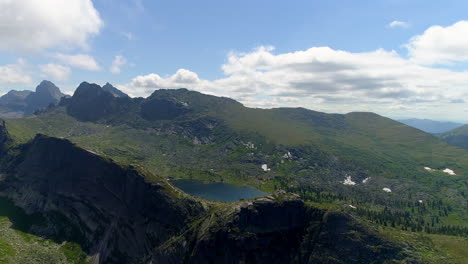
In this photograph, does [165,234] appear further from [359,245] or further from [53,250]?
[359,245]

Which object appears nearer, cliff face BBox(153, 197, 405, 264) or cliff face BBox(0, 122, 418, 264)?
cliff face BBox(153, 197, 405, 264)

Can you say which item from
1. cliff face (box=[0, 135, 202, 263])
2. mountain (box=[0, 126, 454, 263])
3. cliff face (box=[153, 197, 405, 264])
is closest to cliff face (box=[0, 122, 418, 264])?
cliff face (box=[153, 197, 405, 264])

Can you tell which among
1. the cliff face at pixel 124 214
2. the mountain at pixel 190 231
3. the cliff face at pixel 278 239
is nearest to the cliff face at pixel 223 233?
the cliff face at pixel 278 239

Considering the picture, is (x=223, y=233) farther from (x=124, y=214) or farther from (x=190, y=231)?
(x=124, y=214)

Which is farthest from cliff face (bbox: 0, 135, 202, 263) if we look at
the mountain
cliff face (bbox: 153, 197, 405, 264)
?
cliff face (bbox: 153, 197, 405, 264)

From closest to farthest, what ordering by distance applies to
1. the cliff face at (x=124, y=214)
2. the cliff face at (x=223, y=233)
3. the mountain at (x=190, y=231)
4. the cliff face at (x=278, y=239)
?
1. the cliff face at (x=278, y=239)
2. the cliff face at (x=223, y=233)
3. the mountain at (x=190, y=231)
4. the cliff face at (x=124, y=214)

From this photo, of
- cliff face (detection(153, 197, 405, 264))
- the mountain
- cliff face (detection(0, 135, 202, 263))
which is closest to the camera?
cliff face (detection(153, 197, 405, 264))

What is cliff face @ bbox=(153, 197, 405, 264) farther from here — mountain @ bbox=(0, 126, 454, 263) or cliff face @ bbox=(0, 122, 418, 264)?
mountain @ bbox=(0, 126, 454, 263)

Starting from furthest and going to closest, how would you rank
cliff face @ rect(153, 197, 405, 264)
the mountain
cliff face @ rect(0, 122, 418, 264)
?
the mountain → cliff face @ rect(0, 122, 418, 264) → cliff face @ rect(153, 197, 405, 264)

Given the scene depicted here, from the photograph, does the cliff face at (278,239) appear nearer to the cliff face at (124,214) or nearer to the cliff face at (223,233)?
the cliff face at (223,233)
